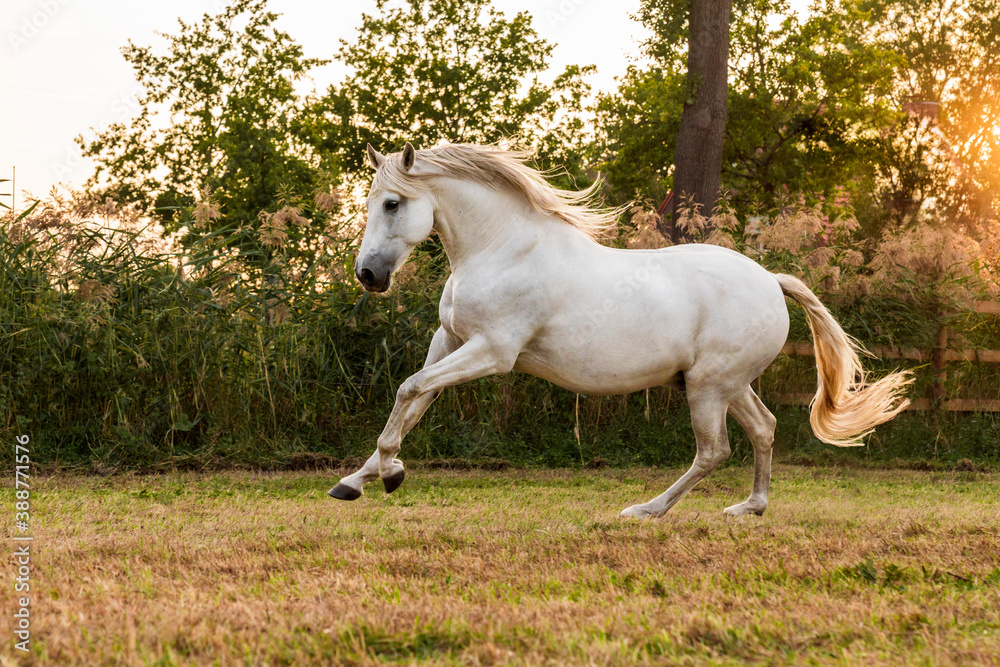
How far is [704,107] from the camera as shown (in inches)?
469

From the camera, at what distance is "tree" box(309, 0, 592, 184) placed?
28938mm

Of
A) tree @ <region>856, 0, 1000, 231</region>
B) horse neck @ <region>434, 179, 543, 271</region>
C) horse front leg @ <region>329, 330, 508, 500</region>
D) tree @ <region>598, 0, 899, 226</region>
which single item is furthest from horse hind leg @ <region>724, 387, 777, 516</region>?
tree @ <region>856, 0, 1000, 231</region>

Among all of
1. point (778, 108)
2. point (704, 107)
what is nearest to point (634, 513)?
point (704, 107)

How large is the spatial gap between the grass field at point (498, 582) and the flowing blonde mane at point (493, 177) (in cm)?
171

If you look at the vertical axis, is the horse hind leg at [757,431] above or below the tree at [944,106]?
below

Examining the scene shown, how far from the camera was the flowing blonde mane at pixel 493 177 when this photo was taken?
493cm

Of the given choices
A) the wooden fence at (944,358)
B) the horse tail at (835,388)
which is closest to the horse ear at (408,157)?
the horse tail at (835,388)

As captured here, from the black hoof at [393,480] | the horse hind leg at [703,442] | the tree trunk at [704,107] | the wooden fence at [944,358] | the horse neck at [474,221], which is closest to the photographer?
the black hoof at [393,480]

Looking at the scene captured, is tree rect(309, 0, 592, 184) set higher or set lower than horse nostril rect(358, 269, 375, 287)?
higher

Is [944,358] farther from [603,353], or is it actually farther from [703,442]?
[603,353]

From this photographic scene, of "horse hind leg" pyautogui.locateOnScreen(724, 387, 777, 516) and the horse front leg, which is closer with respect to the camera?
the horse front leg

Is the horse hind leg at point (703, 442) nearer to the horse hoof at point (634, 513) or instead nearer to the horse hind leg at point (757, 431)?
the horse hoof at point (634, 513)

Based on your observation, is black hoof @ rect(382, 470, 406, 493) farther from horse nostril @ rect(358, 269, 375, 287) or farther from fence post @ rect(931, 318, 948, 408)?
fence post @ rect(931, 318, 948, 408)

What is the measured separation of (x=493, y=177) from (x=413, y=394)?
1.31 meters
